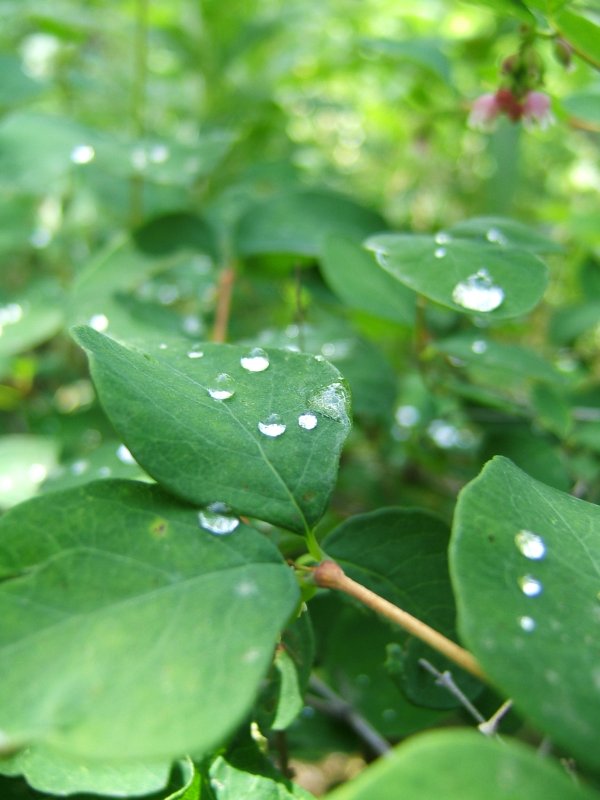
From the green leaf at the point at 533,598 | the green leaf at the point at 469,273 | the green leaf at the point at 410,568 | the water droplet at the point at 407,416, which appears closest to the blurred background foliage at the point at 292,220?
the water droplet at the point at 407,416

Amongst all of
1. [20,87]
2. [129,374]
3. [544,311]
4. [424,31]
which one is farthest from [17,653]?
[424,31]

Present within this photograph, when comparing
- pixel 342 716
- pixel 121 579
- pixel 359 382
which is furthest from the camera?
pixel 359 382

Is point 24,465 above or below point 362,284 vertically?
below

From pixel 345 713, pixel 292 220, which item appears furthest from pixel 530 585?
pixel 292 220

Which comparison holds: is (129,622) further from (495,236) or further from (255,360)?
(495,236)

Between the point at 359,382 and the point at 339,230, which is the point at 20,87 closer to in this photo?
the point at 339,230

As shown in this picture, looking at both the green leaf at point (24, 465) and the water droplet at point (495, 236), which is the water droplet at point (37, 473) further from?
the water droplet at point (495, 236)

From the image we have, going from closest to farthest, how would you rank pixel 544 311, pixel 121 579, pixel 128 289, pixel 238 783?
pixel 121 579
pixel 238 783
pixel 128 289
pixel 544 311
